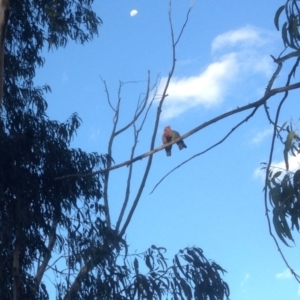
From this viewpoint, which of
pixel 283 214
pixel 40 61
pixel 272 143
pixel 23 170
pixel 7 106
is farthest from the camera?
pixel 40 61

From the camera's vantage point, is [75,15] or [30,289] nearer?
[30,289]

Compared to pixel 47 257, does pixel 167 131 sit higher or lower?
lower

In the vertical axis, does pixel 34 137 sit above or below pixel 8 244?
above

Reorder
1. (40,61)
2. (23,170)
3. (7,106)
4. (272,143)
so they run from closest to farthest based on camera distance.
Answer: (272,143) → (23,170) → (7,106) → (40,61)

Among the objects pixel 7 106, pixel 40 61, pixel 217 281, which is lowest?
pixel 217 281

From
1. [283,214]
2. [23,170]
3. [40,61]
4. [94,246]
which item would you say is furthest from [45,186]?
[283,214]

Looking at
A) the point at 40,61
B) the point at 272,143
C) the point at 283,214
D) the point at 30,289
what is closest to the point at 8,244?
the point at 30,289

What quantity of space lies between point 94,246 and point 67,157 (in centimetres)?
82

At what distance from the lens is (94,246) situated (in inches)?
259

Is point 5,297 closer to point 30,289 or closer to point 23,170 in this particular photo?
point 30,289

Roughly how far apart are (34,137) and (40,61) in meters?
1.23

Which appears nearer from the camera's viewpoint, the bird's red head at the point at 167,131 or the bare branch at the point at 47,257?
the bird's red head at the point at 167,131

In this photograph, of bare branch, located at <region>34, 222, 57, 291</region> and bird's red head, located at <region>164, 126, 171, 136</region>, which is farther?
bare branch, located at <region>34, 222, 57, 291</region>

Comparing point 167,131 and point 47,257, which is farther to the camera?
point 47,257
